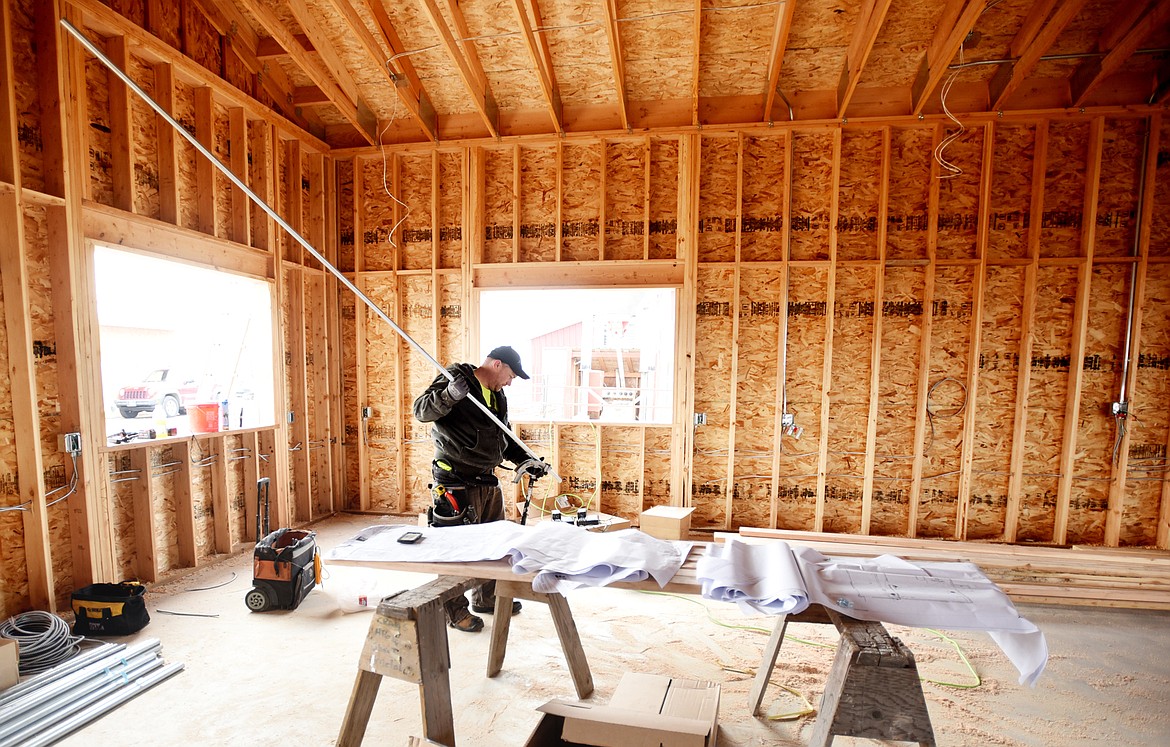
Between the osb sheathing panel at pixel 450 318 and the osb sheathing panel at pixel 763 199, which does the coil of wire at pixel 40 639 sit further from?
the osb sheathing panel at pixel 763 199

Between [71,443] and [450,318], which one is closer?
[71,443]

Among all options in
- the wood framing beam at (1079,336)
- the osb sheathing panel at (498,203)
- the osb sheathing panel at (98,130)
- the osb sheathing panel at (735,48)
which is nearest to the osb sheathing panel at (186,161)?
the osb sheathing panel at (98,130)

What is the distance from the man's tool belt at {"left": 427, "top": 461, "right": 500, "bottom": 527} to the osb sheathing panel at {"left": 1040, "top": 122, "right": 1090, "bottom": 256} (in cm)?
608

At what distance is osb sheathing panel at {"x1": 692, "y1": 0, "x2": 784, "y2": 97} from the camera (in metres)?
4.56

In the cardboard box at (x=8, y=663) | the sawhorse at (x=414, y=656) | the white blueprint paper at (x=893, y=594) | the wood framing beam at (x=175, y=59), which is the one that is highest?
the wood framing beam at (x=175, y=59)

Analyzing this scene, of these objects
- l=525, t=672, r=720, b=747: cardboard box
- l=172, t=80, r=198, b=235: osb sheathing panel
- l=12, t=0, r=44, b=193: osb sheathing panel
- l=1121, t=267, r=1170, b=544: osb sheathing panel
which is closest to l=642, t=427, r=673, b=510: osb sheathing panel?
Result: l=525, t=672, r=720, b=747: cardboard box

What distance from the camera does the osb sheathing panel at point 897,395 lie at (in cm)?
521

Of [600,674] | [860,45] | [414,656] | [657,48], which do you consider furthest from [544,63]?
[600,674]

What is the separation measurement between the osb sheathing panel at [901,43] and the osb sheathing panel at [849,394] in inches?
76.1

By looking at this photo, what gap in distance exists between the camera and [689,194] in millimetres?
5367

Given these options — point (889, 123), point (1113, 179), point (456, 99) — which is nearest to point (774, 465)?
point (889, 123)

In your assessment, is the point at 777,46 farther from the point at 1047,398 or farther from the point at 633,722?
the point at 633,722

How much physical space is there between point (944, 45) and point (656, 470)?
479 centimetres

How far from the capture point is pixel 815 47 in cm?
486
